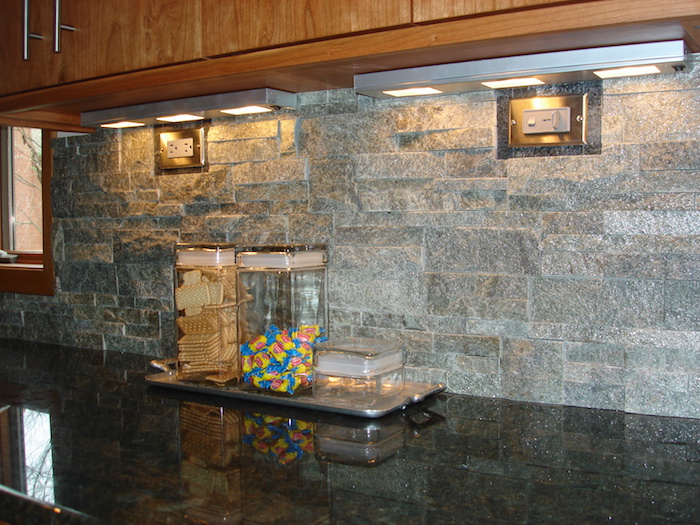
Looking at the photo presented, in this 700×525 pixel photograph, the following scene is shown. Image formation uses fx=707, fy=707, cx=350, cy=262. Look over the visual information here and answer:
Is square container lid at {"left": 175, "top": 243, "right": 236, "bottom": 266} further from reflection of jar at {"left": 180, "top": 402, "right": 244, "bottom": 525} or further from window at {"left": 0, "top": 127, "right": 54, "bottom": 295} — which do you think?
window at {"left": 0, "top": 127, "right": 54, "bottom": 295}

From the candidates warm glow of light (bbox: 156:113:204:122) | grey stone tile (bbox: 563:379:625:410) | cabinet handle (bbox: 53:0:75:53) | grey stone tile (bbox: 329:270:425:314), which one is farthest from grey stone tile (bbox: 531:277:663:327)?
cabinet handle (bbox: 53:0:75:53)

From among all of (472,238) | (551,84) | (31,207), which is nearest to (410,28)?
(551,84)

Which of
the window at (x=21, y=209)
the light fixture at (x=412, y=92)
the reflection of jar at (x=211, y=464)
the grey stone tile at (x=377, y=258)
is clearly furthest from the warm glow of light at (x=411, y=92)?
the window at (x=21, y=209)

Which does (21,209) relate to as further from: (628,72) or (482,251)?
(628,72)

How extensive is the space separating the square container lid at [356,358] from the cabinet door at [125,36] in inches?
25.4

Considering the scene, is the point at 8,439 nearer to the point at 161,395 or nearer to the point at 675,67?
the point at 161,395

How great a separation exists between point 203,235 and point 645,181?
113 centimetres

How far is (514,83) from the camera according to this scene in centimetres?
136

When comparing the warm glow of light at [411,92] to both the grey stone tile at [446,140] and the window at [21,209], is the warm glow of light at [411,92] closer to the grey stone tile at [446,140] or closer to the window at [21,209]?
the grey stone tile at [446,140]

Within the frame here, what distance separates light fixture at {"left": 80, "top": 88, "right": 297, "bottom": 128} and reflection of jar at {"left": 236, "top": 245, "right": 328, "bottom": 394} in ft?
1.10

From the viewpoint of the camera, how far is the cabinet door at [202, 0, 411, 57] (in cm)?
119

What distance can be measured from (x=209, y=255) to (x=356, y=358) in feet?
1.54

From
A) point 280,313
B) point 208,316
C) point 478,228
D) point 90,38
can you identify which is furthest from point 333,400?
point 90,38

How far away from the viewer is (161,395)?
1.63 metres
